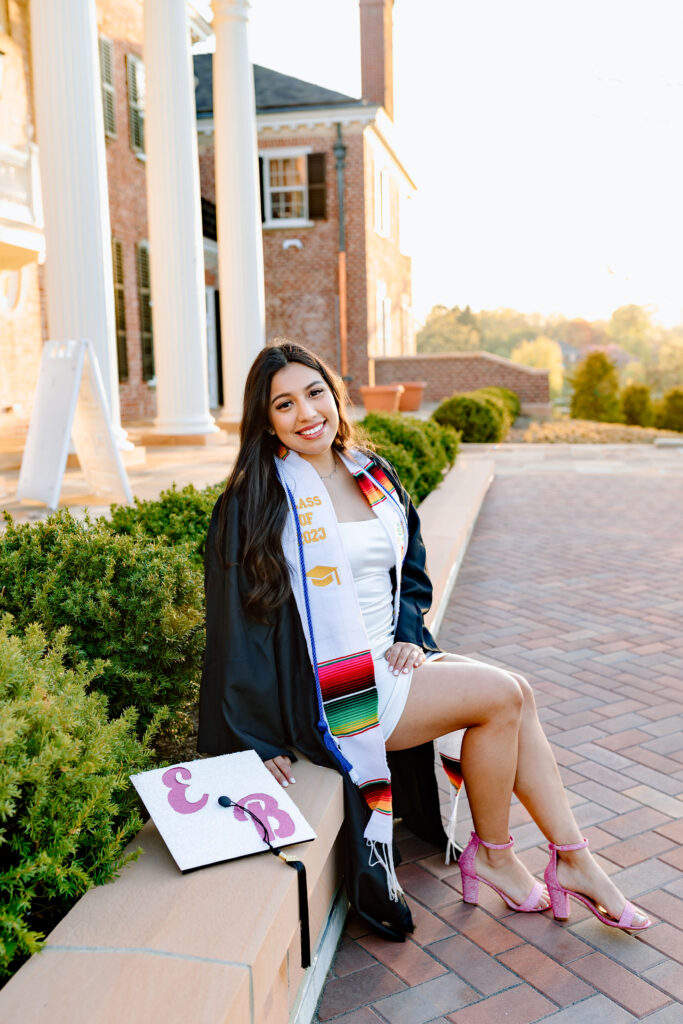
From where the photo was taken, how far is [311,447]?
2707 millimetres

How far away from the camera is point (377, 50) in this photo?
26.0 meters

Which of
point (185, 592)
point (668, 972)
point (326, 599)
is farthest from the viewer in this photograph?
point (185, 592)

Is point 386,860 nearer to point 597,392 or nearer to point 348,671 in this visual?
point 348,671

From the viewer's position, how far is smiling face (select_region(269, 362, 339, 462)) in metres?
2.68

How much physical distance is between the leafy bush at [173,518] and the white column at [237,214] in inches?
376

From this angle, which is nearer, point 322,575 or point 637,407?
point 322,575

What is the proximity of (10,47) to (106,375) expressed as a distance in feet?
21.5

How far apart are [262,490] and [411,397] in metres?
19.5

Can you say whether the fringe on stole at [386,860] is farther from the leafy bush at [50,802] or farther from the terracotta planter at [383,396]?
the terracotta planter at [383,396]

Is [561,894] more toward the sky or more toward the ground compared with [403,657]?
more toward the ground

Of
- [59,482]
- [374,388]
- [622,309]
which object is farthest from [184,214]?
[622,309]

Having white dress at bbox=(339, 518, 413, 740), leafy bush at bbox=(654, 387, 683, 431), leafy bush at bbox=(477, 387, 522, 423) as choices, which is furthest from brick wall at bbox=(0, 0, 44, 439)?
leafy bush at bbox=(654, 387, 683, 431)

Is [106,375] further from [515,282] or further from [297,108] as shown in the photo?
[515,282]

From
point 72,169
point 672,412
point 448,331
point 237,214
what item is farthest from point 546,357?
point 72,169
